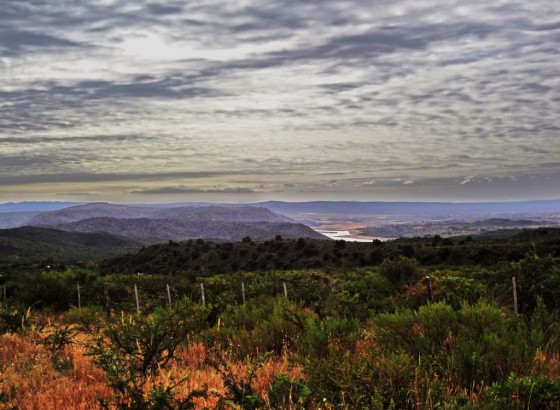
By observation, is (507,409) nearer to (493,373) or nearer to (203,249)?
(493,373)

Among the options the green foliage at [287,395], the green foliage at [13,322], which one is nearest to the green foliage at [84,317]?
the green foliage at [13,322]

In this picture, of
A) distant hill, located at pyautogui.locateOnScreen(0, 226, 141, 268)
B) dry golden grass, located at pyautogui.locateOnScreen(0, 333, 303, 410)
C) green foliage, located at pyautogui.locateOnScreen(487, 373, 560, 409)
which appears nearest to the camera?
green foliage, located at pyautogui.locateOnScreen(487, 373, 560, 409)

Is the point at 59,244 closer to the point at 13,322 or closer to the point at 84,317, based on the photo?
the point at 84,317

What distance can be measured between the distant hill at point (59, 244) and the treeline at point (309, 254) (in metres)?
46.1

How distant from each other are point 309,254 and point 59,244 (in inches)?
4856

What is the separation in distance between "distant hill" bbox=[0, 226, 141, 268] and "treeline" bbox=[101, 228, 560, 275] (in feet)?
151

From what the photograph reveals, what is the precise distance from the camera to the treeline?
4831 centimetres

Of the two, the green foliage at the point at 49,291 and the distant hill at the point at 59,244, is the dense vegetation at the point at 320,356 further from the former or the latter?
the distant hill at the point at 59,244

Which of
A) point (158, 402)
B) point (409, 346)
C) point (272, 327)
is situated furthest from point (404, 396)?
point (272, 327)

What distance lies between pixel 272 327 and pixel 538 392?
5.01m

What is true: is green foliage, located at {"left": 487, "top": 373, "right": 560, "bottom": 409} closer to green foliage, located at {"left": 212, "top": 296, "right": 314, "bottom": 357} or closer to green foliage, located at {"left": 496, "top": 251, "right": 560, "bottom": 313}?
green foliage, located at {"left": 212, "top": 296, "right": 314, "bottom": 357}

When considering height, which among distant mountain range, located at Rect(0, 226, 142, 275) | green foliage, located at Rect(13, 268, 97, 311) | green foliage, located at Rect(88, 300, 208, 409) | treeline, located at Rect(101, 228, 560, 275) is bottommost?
distant mountain range, located at Rect(0, 226, 142, 275)

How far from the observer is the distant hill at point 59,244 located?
111 m

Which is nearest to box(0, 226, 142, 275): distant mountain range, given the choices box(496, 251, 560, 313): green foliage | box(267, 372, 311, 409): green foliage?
box(496, 251, 560, 313): green foliage
